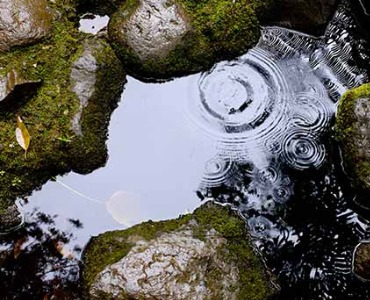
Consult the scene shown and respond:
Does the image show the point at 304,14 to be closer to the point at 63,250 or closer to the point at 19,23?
the point at 19,23

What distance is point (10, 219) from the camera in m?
4.00

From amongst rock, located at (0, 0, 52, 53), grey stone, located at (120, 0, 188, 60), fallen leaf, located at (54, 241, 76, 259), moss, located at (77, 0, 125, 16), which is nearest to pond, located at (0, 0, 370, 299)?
fallen leaf, located at (54, 241, 76, 259)

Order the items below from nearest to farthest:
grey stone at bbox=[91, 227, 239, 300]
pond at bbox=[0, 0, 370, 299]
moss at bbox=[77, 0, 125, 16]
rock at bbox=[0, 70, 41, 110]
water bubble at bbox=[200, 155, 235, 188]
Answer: grey stone at bbox=[91, 227, 239, 300] → rock at bbox=[0, 70, 41, 110] → pond at bbox=[0, 0, 370, 299] → water bubble at bbox=[200, 155, 235, 188] → moss at bbox=[77, 0, 125, 16]

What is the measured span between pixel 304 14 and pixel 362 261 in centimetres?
168

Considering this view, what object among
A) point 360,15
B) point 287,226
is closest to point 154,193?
point 287,226

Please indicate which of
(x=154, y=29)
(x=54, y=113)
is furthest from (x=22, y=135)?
(x=154, y=29)

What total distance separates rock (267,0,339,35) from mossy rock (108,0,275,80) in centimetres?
11

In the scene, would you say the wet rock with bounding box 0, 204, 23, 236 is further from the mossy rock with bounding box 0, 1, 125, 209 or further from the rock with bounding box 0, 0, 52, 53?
the rock with bounding box 0, 0, 52, 53

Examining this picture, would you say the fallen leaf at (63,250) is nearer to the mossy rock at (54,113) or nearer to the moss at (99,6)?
the mossy rock at (54,113)

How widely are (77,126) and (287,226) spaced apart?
58.7 inches

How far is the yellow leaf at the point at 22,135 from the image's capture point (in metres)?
3.86

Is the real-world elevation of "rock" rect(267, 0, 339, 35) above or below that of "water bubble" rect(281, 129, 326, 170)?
above

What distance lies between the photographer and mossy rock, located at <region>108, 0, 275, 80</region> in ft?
13.1

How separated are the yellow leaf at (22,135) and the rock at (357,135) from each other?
6.46 ft
